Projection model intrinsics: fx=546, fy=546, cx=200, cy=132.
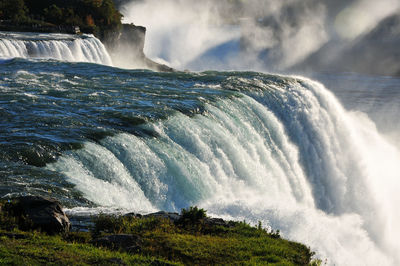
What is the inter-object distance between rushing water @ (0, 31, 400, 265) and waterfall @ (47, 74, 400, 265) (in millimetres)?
59

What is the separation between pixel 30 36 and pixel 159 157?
27.1 m

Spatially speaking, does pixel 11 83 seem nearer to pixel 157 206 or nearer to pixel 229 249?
pixel 157 206

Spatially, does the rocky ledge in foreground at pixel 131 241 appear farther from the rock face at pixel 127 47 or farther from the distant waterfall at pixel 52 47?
the rock face at pixel 127 47

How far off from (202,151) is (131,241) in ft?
31.9

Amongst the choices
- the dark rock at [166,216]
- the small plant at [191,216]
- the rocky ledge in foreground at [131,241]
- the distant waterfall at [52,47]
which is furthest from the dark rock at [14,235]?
the distant waterfall at [52,47]

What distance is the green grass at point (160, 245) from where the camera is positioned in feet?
30.7

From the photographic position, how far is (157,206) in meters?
16.6

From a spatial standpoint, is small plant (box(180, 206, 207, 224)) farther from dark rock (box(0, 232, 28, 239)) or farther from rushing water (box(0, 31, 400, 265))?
dark rock (box(0, 232, 28, 239))

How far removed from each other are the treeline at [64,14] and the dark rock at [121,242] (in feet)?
129

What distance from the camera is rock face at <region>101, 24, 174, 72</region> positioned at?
189ft

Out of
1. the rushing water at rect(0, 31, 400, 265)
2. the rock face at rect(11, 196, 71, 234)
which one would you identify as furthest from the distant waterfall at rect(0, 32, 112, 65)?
the rock face at rect(11, 196, 71, 234)

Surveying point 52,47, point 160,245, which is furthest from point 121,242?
point 52,47

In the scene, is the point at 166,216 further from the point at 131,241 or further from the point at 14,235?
the point at 14,235

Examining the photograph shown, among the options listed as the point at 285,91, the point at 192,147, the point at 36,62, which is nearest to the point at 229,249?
the point at 192,147
